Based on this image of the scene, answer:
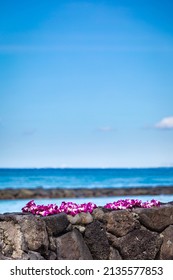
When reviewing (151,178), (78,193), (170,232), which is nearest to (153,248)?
(170,232)

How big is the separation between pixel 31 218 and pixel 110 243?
3.82 ft

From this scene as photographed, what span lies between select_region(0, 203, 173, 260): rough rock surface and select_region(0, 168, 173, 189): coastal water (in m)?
32.7

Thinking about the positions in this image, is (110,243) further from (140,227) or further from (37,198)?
(37,198)

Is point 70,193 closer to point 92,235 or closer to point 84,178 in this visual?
point 84,178

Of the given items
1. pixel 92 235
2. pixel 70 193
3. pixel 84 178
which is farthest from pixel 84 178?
pixel 92 235

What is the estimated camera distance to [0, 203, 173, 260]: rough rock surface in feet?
23.0

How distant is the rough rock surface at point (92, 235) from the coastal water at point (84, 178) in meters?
32.7

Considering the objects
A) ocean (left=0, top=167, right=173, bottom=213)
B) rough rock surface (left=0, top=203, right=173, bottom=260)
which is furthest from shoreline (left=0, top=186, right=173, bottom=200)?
rough rock surface (left=0, top=203, right=173, bottom=260)

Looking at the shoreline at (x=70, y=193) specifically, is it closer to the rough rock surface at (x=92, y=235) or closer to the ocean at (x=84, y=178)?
the ocean at (x=84, y=178)

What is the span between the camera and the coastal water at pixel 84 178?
42.1m

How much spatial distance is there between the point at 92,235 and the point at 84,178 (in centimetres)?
3846

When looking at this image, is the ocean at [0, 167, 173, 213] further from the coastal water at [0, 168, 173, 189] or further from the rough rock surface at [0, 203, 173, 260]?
the rough rock surface at [0, 203, 173, 260]

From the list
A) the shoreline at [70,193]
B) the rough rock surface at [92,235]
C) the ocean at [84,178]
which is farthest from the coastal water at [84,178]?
the rough rock surface at [92,235]
